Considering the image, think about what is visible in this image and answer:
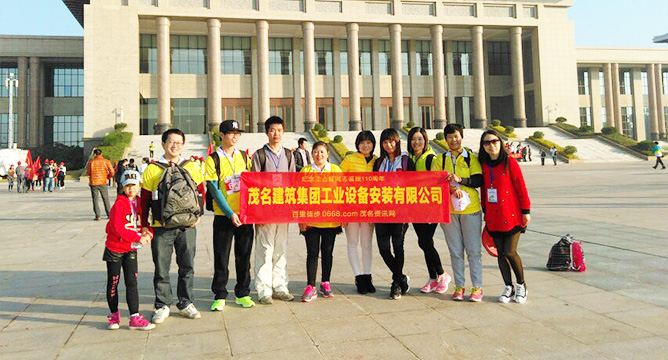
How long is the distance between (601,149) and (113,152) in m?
40.9

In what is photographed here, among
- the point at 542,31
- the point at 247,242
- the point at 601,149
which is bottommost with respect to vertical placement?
Result: the point at 247,242

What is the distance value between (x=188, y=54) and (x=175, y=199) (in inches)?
1717

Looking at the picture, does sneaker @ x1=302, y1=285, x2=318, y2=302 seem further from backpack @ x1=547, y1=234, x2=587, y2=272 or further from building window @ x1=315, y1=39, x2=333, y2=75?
building window @ x1=315, y1=39, x2=333, y2=75

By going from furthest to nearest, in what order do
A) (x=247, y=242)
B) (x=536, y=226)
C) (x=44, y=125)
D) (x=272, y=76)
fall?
(x=44, y=125)
(x=272, y=76)
(x=536, y=226)
(x=247, y=242)

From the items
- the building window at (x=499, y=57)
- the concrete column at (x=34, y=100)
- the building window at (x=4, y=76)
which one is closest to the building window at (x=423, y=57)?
the building window at (x=499, y=57)

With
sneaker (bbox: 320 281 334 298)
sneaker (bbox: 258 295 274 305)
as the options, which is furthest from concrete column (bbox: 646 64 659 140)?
sneaker (bbox: 258 295 274 305)

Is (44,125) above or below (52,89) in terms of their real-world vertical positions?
below

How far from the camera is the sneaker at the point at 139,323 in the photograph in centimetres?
412

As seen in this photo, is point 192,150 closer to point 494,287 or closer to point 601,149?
point 494,287

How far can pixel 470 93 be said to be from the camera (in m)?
50.0

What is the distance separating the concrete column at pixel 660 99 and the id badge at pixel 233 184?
70109mm

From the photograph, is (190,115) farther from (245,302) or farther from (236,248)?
(245,302)

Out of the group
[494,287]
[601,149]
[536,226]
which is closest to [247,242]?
[494,287]

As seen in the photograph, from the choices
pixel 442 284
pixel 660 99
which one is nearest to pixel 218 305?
pixel 442 284
